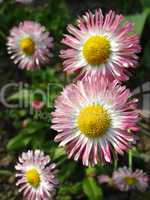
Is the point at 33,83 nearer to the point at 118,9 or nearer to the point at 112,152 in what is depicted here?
the point at 118,9

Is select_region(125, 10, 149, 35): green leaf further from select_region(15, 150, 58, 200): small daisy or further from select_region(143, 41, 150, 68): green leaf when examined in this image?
select_region(15, 150, 58, 200): small daisy

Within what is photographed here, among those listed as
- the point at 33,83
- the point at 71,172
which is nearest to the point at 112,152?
the point at 71,172

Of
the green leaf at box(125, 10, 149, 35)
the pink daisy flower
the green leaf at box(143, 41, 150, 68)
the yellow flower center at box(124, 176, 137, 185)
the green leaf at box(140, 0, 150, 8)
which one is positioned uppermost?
the green leaf at box(140, 0, 150, 8)

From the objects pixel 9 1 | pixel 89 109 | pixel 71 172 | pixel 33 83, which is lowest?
pixel 71 172

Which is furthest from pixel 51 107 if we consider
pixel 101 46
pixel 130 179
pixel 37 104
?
pixel 101 46

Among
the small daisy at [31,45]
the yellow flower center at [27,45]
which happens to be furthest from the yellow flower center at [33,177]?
the yellow flower center at [27,45]

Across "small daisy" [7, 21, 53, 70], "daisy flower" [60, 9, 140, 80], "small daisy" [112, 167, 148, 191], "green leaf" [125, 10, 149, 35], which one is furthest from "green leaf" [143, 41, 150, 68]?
"daisy flower" [60, 9, 140, 80]
